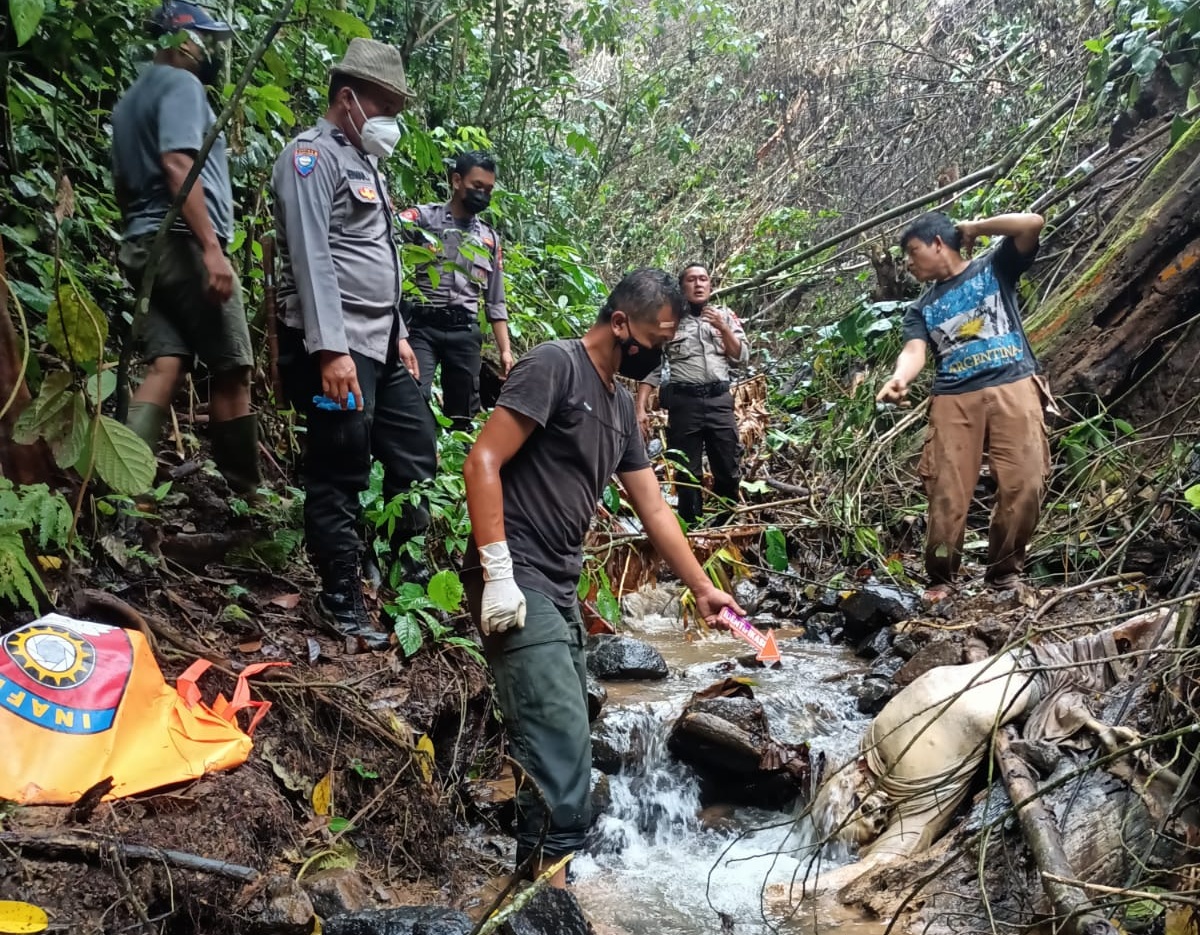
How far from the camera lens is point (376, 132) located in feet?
11.3

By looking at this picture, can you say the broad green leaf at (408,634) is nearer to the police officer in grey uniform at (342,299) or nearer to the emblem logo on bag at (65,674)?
the police officer in grey uniform at (342,299)

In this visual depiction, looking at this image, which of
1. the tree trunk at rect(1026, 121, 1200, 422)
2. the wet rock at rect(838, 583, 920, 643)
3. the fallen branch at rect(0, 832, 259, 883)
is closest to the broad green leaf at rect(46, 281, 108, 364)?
the fallen branch at rect(0, 832, 259, 883)

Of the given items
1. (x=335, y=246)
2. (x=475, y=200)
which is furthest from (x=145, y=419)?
(x=475, y=200)

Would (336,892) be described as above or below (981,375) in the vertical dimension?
below

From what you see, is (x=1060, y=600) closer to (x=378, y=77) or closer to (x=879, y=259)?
(x=378, y=77)

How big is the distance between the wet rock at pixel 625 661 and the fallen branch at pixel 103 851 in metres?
2.91

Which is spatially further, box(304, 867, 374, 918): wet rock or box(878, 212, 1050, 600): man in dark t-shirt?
box(878, 212, 1050, 600): man in dark t-shirt

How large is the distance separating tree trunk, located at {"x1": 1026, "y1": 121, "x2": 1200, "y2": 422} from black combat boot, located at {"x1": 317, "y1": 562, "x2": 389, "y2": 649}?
5185 mm

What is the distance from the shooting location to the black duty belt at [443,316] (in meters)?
5.45

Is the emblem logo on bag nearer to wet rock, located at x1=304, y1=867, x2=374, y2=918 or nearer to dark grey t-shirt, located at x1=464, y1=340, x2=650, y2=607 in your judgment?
wet rock, located at x1=304, y1=867, x2=374, y2=918

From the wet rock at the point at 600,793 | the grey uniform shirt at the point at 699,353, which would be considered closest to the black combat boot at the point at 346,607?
the wet rock at the point at 600,793

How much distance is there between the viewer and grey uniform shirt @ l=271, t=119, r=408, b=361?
3174 millimetres

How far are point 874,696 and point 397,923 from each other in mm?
3028

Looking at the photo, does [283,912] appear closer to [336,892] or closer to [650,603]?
[336,892]
